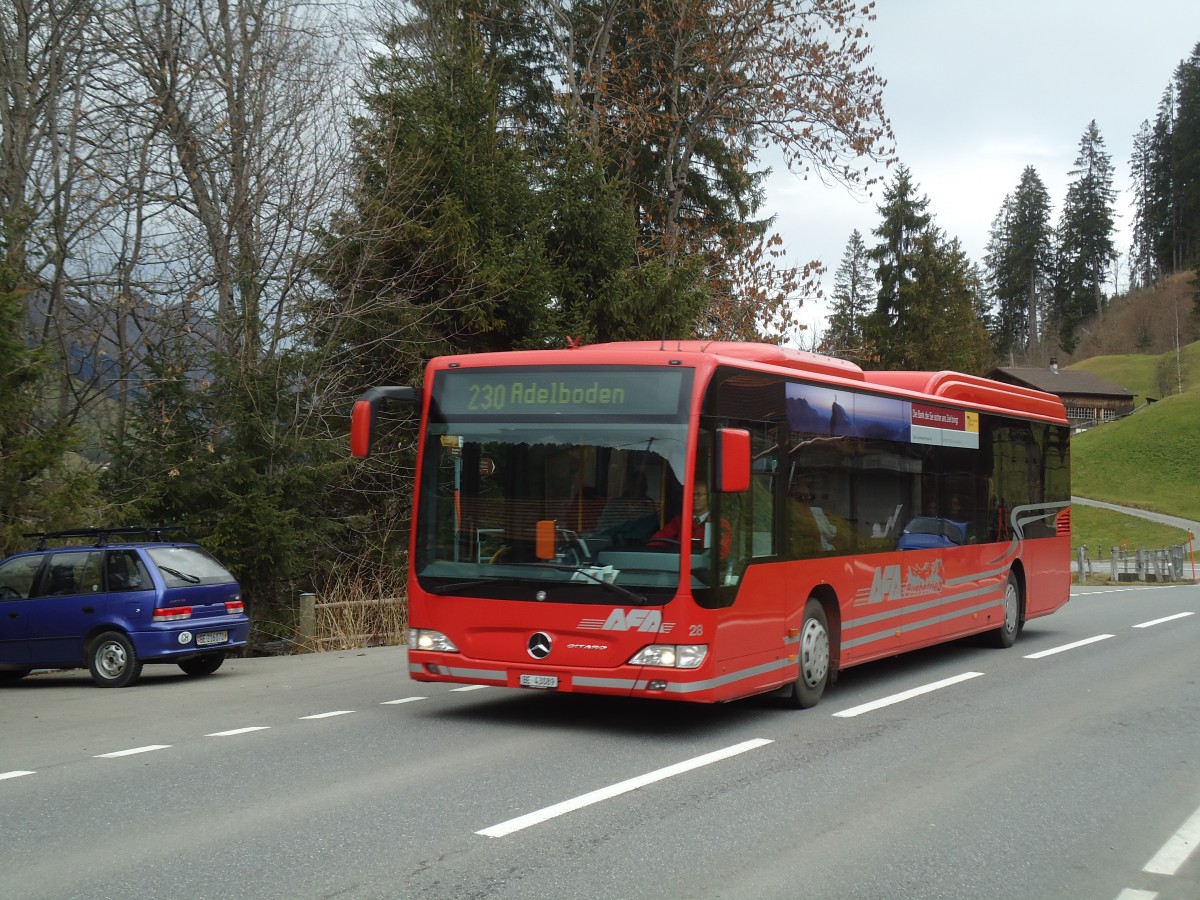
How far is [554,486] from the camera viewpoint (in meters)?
9.64

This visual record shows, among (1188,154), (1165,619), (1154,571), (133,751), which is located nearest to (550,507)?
(133,751)

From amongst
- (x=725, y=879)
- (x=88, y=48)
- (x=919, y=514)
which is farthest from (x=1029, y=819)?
(x=88, y=48)

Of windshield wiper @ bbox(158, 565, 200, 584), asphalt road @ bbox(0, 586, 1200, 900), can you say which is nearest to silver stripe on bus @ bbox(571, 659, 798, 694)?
asphalt road @ bbox(0, 586, 1200, 900)

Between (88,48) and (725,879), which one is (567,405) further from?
(88,48)

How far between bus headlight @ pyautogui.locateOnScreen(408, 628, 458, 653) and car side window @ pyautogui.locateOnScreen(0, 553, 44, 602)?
21.8 ft

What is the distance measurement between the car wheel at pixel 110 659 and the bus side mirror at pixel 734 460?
796 cm

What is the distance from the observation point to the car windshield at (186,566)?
46.9 ft

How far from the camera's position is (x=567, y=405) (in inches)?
387

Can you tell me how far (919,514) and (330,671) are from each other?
23.1 ft

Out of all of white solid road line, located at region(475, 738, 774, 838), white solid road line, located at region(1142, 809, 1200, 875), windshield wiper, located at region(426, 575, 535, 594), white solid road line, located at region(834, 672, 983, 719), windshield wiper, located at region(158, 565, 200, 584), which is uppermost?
windshield wiper, located at region(426, 575, 535, 594)

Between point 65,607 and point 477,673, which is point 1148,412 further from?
point 477,673

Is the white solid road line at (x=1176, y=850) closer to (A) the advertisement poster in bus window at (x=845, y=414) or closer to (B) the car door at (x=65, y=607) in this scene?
(A) the advertisement poster in bus window at (x=845, y=414)

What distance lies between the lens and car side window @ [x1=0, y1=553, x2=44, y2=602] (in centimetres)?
1456

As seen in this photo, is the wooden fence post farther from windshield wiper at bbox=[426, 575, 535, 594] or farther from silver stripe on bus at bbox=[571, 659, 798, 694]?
silver stripe on bus at bbox=[571, 659, 798, 694]
